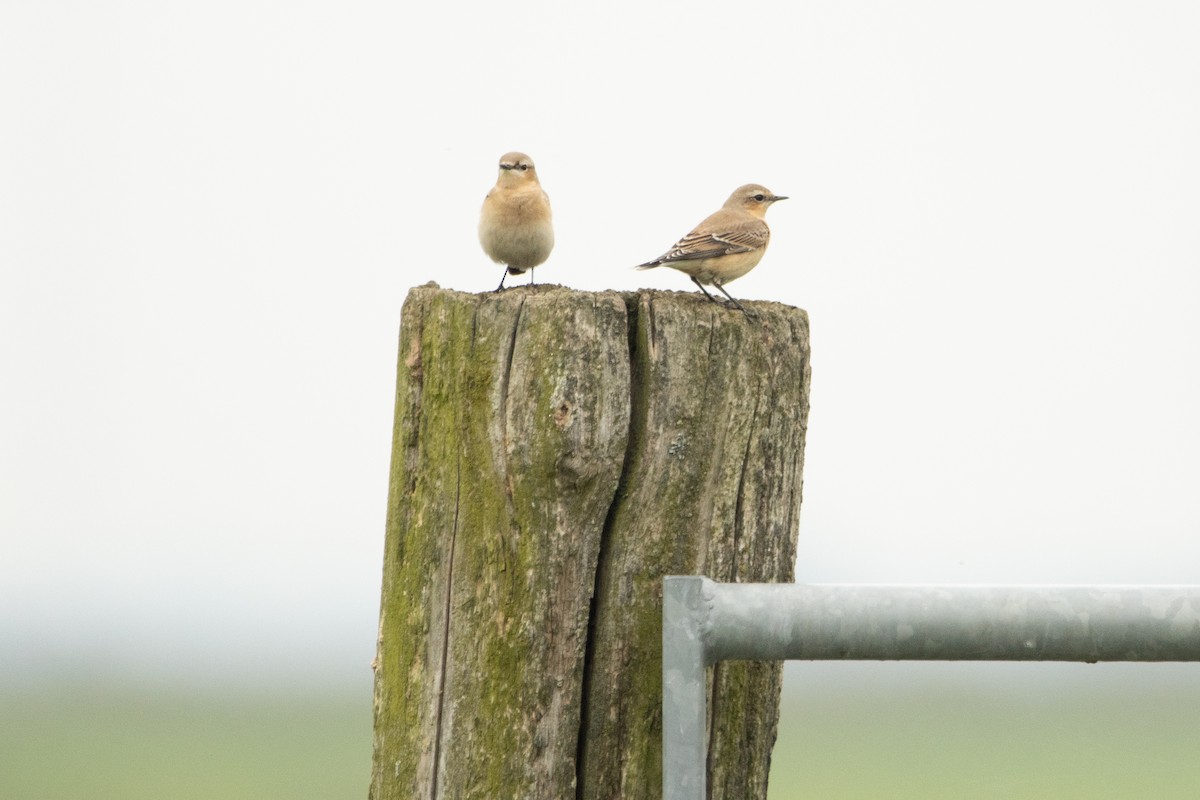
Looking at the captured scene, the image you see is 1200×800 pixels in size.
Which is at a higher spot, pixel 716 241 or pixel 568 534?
pixel 716 241

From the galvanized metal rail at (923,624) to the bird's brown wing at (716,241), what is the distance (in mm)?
3782

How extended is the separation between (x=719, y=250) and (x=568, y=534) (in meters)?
3.70

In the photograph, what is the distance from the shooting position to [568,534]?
7.66ft

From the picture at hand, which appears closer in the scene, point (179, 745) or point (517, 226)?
point (517, 226)

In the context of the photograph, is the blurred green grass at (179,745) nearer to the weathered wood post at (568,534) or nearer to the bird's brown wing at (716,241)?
the bird's brown wing at (716,241)

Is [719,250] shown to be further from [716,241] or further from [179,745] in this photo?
[179,745]

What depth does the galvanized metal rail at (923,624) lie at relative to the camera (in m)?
1.98

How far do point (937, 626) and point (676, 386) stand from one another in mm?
673

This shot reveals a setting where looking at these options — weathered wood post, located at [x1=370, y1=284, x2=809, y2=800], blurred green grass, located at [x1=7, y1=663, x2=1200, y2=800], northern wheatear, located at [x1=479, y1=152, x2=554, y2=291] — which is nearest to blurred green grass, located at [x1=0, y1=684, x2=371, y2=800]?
blurred green grass, located at [x1=7, y1=663, x2=1200, y2=800]

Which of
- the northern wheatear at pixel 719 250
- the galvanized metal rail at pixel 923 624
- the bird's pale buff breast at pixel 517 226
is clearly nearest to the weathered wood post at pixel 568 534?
the galvanized metal rail at pixel 923 624

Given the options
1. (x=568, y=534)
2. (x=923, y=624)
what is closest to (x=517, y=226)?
(x=568, y=534)

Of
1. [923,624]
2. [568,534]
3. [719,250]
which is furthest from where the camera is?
[719,250]

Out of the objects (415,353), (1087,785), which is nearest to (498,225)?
(415,353)

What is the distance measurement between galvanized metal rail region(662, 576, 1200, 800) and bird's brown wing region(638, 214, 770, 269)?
149 inches
